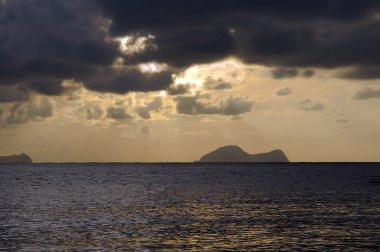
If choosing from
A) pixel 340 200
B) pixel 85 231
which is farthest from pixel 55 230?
pixel 340 200

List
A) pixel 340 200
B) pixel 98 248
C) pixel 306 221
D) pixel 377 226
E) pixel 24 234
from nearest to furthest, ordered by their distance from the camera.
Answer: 1. pixel 98 248
2. pixel 24 234
3. pixel 377 226
4. pixel 306 221
5. pixel 340 200

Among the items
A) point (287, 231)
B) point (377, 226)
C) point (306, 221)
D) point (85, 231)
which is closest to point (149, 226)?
point (85, 231)

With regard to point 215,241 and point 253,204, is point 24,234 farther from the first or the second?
point 253,204

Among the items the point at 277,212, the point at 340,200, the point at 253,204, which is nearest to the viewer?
the point at 277,212

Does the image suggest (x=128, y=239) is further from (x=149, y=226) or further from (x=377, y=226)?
(x=377, y=226)

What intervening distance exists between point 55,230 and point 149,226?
1143 centimetres

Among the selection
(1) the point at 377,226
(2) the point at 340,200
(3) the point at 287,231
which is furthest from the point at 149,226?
(2) the point at 340,200

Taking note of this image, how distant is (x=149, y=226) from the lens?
60000 millimetres

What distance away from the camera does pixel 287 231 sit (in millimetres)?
55406

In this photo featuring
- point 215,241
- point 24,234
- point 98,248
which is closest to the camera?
point 98,248

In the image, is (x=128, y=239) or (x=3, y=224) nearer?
(x=128, y=239)

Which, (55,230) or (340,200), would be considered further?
(340,200)

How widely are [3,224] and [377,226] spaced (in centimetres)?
4771

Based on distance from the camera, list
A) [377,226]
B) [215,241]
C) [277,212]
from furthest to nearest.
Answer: [277,212], [377,226], [215,241]
